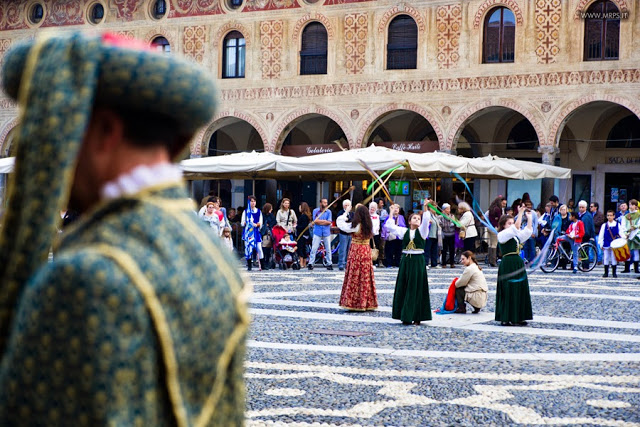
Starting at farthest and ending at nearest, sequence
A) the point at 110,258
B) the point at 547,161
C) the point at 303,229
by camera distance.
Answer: the point at 547,161
the point at 303,229
the point at 110,258

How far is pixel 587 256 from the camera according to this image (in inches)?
784

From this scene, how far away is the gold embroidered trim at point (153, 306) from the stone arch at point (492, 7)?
967 inches

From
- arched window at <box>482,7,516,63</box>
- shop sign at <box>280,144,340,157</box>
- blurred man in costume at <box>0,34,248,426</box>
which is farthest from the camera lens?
shop sign at <box>280,144,340,157</box>

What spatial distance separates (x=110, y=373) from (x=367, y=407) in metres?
5.26

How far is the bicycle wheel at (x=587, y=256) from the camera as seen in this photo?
19.8 meters

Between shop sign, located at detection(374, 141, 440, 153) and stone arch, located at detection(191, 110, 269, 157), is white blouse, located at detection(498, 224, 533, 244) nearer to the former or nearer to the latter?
shop sign, located at detection(374, 141, 440, 153)

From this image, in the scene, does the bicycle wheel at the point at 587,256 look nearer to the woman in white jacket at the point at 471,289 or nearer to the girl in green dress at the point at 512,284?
the woman in white jacket at the point at 471,289

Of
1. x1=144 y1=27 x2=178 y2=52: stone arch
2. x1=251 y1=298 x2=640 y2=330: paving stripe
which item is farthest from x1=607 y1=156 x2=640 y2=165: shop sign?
x1=251 y1=298 x2=640 y2=330: paving stripe

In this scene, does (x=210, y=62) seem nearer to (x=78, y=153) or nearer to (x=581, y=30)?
(x=581, y=30)

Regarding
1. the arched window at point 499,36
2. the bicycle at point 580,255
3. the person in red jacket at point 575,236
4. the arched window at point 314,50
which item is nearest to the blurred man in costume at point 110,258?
the person in red jacket at point 575,236

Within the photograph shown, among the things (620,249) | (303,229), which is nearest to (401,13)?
(303,229)

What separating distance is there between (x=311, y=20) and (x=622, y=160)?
1035 cm

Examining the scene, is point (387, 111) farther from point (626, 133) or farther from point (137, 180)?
point (137, 180)

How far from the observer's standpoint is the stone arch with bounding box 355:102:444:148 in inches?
1019
